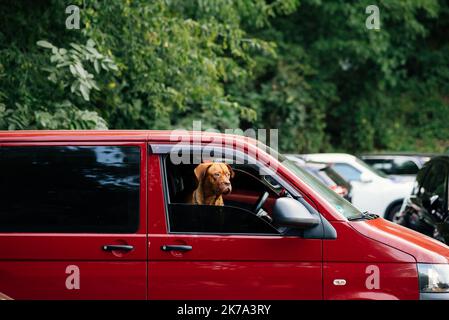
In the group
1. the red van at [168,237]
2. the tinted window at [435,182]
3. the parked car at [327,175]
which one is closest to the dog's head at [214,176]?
the red van at [168,237]

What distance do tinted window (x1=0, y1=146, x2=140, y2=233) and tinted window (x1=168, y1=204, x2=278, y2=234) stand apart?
0.29 m

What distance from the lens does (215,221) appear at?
516 cm

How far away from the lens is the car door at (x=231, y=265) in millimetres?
5000

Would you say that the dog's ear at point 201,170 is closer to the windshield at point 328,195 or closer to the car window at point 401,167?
the windshield at point 328,195

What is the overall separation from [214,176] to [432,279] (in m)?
1.68

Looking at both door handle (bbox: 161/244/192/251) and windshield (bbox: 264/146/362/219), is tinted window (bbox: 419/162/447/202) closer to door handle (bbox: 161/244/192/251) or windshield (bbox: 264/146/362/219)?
windshield (bbox: 264/146/362/219)

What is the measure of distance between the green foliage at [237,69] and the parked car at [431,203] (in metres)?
4.35

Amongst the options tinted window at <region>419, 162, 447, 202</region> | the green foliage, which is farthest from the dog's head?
the green foliage

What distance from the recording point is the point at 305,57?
83.6 feet

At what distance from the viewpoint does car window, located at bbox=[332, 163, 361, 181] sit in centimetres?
1516

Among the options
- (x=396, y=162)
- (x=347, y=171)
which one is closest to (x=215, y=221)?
(x=347, y=171)

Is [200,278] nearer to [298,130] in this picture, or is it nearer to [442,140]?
[298,130]

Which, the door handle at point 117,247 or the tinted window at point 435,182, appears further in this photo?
the tinted window at point 435,182

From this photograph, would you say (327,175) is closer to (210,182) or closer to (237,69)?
(237,69)
